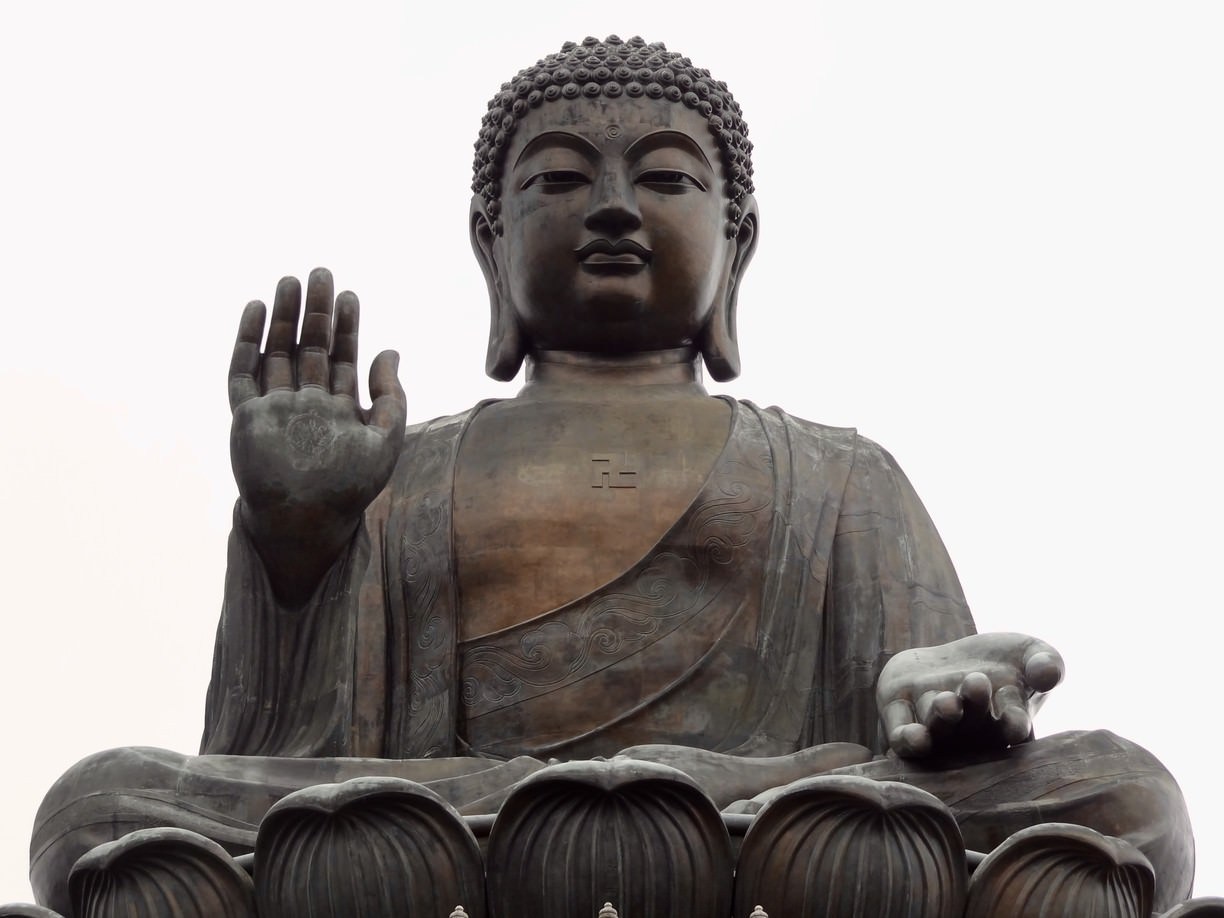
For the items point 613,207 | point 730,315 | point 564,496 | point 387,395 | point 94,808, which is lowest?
point 94,808

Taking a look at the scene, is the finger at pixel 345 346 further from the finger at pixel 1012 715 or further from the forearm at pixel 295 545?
the finger at pixel 1012 715

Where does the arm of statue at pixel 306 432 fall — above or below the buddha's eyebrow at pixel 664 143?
below

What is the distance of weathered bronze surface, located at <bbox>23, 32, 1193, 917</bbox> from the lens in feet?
36.1

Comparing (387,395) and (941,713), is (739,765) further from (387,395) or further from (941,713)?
(387,395)

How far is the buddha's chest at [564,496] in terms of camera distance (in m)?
12.3

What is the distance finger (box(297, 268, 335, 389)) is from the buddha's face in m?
1.24

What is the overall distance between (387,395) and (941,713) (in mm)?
2206

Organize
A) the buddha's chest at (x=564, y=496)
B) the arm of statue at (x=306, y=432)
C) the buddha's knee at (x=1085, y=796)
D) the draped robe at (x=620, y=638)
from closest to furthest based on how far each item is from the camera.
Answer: the buddha's knee at (x=1085, y=796) < the arm of statue at (x=306, y=432) < the draped robe at (x=620, y=638) < the buddha's chest at (x=564, y=496)

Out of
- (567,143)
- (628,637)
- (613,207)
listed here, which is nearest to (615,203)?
(613,207)

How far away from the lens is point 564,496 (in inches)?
489

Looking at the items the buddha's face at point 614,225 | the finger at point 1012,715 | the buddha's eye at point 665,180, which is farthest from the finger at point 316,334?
the finger at point 1012,715

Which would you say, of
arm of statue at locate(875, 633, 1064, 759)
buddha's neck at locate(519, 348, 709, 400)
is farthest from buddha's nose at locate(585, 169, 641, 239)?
arm of statue at locate(875, 633, 1064, 759)

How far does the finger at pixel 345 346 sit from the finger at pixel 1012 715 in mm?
2375

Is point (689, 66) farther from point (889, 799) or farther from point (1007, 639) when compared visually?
point (889, 799)
